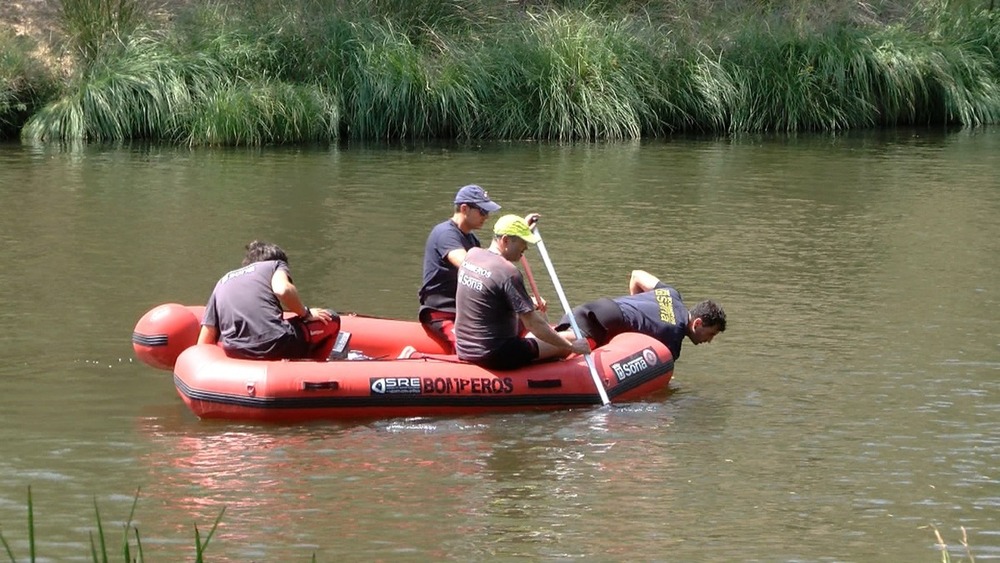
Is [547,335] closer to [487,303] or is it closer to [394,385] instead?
[487,303]

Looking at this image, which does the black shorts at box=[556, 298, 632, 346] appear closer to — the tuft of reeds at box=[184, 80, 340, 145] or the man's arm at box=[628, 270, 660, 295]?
the man's arm at box=[628, 270, 660, 295]

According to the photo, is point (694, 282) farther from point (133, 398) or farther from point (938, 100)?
point (938, 100)

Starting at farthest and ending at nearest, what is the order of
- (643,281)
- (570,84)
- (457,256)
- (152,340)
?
(570,84) < (643,281) < (457,256) < (152,340)

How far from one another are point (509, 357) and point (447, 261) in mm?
843

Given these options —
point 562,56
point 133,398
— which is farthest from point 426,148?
point 133,398

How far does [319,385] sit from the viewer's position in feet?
24.9

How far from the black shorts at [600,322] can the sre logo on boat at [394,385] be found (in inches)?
49.5

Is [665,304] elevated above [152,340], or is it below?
above

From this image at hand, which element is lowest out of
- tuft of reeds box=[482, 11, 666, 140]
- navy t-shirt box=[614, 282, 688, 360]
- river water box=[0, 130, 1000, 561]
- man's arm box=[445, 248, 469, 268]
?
river water box=[0, 130, 1000, 561]

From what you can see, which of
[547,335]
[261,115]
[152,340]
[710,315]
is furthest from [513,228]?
[261,115]

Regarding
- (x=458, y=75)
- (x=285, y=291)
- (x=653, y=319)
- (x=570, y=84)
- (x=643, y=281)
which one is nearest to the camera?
(x=285, y=291)

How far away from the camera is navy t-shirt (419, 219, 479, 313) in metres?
8.51

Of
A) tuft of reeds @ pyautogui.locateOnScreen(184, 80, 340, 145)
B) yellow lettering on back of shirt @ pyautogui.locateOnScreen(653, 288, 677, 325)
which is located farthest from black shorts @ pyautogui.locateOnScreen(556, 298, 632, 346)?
tuft of reeds @ pyautogui.locateOnScreen(184, 80, 340, 145)

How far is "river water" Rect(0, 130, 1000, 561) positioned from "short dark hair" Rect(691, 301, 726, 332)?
1.12ft
